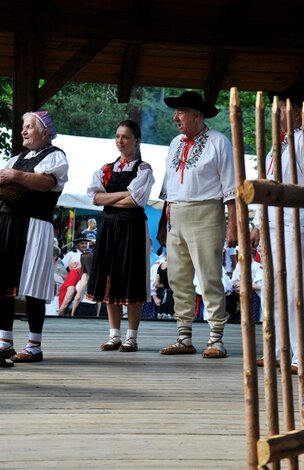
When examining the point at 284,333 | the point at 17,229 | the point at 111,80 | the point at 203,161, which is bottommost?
the point at 284,333

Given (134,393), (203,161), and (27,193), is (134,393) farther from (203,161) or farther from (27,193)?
(203,161)

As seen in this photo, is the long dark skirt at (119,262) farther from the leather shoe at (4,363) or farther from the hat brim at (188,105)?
the leather shoe at (4,363)

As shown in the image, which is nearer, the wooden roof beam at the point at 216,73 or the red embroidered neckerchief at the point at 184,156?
the red embroidered neckerchief at the point at 184,156

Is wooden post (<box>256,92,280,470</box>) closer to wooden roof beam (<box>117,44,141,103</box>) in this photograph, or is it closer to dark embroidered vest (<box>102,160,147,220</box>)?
dark embroidered vest (<box>102,160,147,220</box>)

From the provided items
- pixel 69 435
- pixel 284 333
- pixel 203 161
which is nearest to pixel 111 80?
pixel 203 161

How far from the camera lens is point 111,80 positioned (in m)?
9.69

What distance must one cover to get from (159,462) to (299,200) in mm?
1187

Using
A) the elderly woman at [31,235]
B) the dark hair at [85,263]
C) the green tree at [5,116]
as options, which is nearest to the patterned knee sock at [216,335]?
the elderly woman at [31,235]

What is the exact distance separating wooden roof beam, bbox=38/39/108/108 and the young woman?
181 cm

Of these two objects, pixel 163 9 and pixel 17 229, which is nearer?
pixel 17 229

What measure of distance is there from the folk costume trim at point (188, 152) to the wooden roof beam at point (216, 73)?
2.69 m

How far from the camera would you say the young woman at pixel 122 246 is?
6.77 metres

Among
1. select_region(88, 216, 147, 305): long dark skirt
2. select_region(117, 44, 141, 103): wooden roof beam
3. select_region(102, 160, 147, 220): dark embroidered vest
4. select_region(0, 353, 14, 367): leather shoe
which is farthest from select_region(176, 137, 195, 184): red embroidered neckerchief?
select_region(117, 44, 141, 103): wooden roof beam

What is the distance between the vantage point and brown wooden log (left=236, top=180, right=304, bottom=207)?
2678 mm
